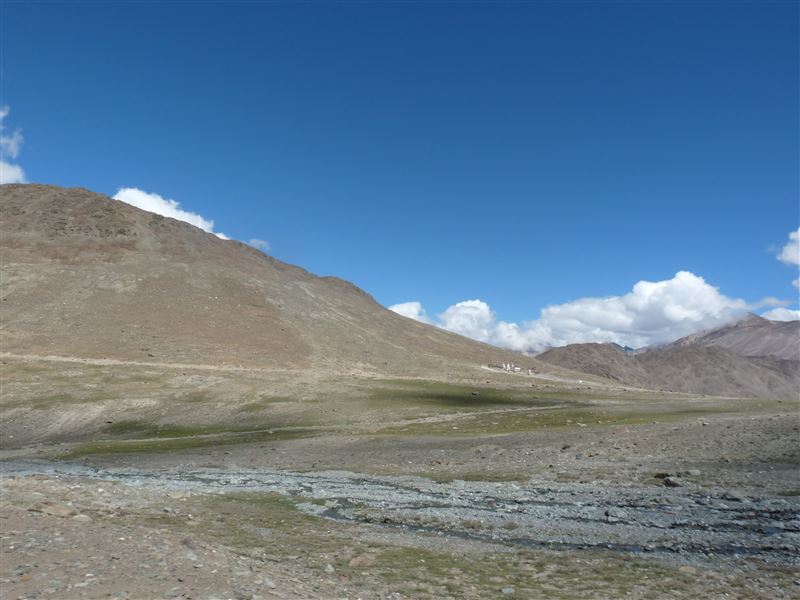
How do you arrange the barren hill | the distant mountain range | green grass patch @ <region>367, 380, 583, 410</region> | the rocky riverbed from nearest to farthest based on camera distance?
the rocky riverbed → green grass patch @ <region>367, 380, 583, 410</region> → the distant mountain range → the barren hill

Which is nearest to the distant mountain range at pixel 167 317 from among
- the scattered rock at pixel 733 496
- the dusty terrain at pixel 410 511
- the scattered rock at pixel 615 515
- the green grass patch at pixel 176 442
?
the green grass patch at pixel 176 442

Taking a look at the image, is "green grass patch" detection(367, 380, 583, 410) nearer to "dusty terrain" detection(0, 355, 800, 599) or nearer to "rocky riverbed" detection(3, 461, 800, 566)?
"dusty terrain" detection(0, 355, 800, 599)

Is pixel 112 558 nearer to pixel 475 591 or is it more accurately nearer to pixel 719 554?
pixel 475 591

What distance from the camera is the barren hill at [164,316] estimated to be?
405 ft

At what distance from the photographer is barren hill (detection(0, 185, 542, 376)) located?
123312 millimetres

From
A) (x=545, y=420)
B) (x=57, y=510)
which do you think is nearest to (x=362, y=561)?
(x=57, y=510)

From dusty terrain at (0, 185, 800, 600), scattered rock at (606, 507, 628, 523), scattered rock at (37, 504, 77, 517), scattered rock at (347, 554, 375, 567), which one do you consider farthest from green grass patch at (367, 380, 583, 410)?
scattered rock at (347, 554, 375, 567)

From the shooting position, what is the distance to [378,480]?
108 feet

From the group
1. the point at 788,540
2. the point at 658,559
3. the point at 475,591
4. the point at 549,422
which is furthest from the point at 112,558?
the point at 549,422

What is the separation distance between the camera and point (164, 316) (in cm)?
14538

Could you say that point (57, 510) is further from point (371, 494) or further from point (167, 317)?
point (167, 317)

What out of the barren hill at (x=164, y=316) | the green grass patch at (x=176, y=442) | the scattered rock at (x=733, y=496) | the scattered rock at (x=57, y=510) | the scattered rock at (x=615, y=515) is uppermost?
the barren hill at (x=164, y=316)

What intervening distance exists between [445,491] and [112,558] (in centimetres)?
1720

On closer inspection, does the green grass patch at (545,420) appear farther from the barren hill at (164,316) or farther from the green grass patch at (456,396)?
the barren hill at (164,316)
